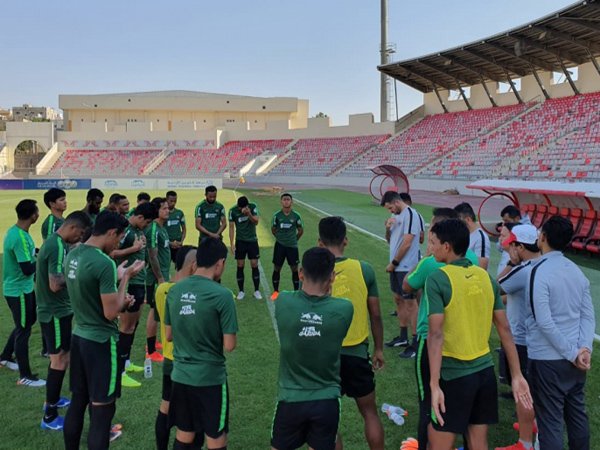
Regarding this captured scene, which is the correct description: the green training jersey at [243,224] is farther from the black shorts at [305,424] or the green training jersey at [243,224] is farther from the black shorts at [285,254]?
the black shorts at [305,424]

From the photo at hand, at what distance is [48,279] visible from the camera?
480 cm

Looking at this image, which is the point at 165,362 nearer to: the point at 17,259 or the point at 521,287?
the point at 17,259

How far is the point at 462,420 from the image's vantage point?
129 inches

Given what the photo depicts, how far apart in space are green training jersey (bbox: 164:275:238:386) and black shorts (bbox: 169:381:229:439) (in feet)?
0.19

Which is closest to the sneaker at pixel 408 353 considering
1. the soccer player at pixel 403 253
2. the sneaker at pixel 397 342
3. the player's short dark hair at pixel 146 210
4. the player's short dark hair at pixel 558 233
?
the soccer player at pixel 403 253

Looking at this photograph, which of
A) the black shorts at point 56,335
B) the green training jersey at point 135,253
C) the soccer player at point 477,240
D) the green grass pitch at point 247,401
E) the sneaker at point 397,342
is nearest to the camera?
the green grass pitch at point 247,401

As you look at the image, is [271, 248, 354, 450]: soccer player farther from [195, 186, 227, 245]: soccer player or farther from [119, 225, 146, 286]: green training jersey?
[195, 186, 227, 245]: soccer player

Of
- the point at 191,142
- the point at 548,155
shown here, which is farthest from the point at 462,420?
the point at 191,142

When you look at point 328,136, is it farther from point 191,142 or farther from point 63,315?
point 63,315

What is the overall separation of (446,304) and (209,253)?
163 cm

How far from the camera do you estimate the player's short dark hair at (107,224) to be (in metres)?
3.89

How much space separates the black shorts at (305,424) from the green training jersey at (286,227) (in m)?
6.28

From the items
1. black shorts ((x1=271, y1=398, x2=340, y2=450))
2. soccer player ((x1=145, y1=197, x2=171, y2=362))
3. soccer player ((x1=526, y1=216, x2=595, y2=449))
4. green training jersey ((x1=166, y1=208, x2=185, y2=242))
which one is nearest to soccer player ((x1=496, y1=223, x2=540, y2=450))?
soccer player ((x1=526, y1=216, x2=595, y2=449))

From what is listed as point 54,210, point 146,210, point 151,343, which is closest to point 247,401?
point 151,343
